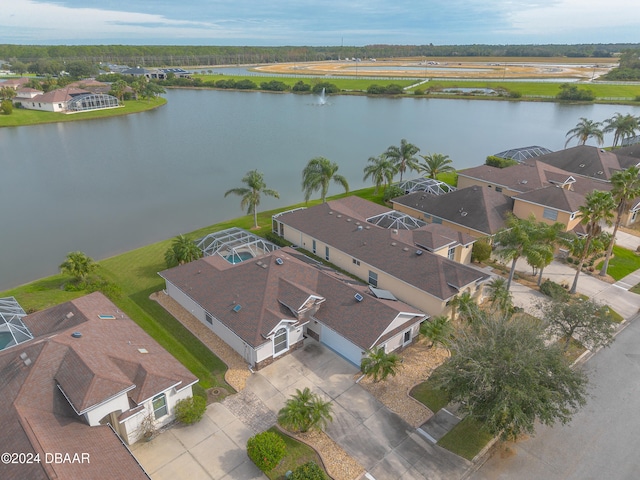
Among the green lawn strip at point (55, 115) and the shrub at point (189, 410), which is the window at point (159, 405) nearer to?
the shrub at point (189, 410)

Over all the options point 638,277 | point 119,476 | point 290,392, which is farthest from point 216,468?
point 638,277

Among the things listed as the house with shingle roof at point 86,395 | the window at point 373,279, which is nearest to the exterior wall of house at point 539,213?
the window at point 373,279

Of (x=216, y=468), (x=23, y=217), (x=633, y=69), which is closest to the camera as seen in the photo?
(x=216, y=468)

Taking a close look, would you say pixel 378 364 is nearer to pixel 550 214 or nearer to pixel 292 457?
pixel 292 457

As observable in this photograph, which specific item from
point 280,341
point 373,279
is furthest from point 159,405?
point 373,279

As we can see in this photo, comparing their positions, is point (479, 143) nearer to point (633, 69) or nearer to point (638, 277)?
point (638, 277)
